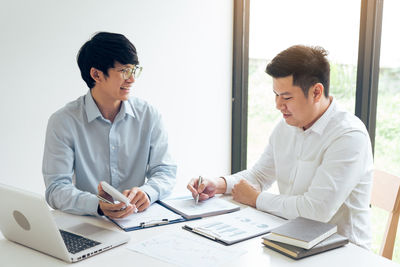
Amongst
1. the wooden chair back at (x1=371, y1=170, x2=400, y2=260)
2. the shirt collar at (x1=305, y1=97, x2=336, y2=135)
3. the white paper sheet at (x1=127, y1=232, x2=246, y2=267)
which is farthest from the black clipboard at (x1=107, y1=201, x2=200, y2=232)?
the wooden chair back at (x1=371, y1=170, x2=400, y2=260)

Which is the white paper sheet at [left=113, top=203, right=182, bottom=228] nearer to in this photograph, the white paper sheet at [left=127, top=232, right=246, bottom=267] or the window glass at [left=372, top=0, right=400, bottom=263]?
the white paper sheet at [left=127, top=232, right=246, bottom=267]

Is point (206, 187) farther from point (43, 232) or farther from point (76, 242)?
point (43, 232)

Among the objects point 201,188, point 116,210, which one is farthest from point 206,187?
point 116,210

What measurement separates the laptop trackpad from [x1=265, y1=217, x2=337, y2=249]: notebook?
585 mm

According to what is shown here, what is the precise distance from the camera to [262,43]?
10.7ft

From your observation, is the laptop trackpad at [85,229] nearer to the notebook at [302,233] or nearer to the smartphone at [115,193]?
the smartphone at [115,193]

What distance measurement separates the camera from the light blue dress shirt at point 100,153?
1.75 m

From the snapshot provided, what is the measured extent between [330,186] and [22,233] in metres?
1.06

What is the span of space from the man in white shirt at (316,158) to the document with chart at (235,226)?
7 centimetres

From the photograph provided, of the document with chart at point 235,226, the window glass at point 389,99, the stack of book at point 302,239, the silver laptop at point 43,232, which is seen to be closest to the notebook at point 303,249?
the stack of book at point 302,239

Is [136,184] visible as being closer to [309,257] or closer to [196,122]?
[309,257]

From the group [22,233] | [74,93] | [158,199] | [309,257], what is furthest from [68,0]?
[309,257]

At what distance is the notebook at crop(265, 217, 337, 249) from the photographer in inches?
49.3

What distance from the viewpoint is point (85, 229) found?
1.48m
